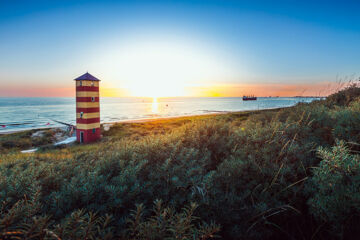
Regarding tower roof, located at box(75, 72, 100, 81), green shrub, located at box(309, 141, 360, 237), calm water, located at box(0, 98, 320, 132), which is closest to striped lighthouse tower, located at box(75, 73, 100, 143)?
tower roof, located at box(75, 72, 100, 81)

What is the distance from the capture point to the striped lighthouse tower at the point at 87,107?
18062 millimetres

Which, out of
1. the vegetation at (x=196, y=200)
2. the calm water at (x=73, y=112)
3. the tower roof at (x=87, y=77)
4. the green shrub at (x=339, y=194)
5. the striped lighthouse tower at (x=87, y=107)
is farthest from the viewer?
the calm water at (x=73, y=112)

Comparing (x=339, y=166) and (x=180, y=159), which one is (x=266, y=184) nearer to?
(x=339, y=166)

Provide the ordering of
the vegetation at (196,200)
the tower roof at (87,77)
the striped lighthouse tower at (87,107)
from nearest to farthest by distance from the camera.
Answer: the vegetation at (196,200) < the tower roof at (87,77) < the striped lighthouse tower at (87,107)

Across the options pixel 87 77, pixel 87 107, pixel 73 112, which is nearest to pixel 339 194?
pixel 87 107

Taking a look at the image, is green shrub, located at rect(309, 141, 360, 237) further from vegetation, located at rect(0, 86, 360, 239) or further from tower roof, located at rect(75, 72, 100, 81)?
tower roof, located at rect(75, 72, 100, 81)

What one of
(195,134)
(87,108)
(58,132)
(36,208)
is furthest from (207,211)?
(58,132)

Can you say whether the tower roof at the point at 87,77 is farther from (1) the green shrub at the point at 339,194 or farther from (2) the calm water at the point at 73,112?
(1) the green shrub at the point at 339,194

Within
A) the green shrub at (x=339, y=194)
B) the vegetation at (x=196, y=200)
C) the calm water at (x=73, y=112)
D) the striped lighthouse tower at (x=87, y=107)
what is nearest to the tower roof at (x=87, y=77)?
the striped lighthouse tower at (x=87, y=107)

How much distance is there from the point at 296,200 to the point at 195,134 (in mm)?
2091

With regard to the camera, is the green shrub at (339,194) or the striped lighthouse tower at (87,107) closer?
the green shrub at (339,194)

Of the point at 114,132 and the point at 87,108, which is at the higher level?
the point at 87,108

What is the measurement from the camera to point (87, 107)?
60.1ft

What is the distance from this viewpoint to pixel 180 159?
2771 millimetres
